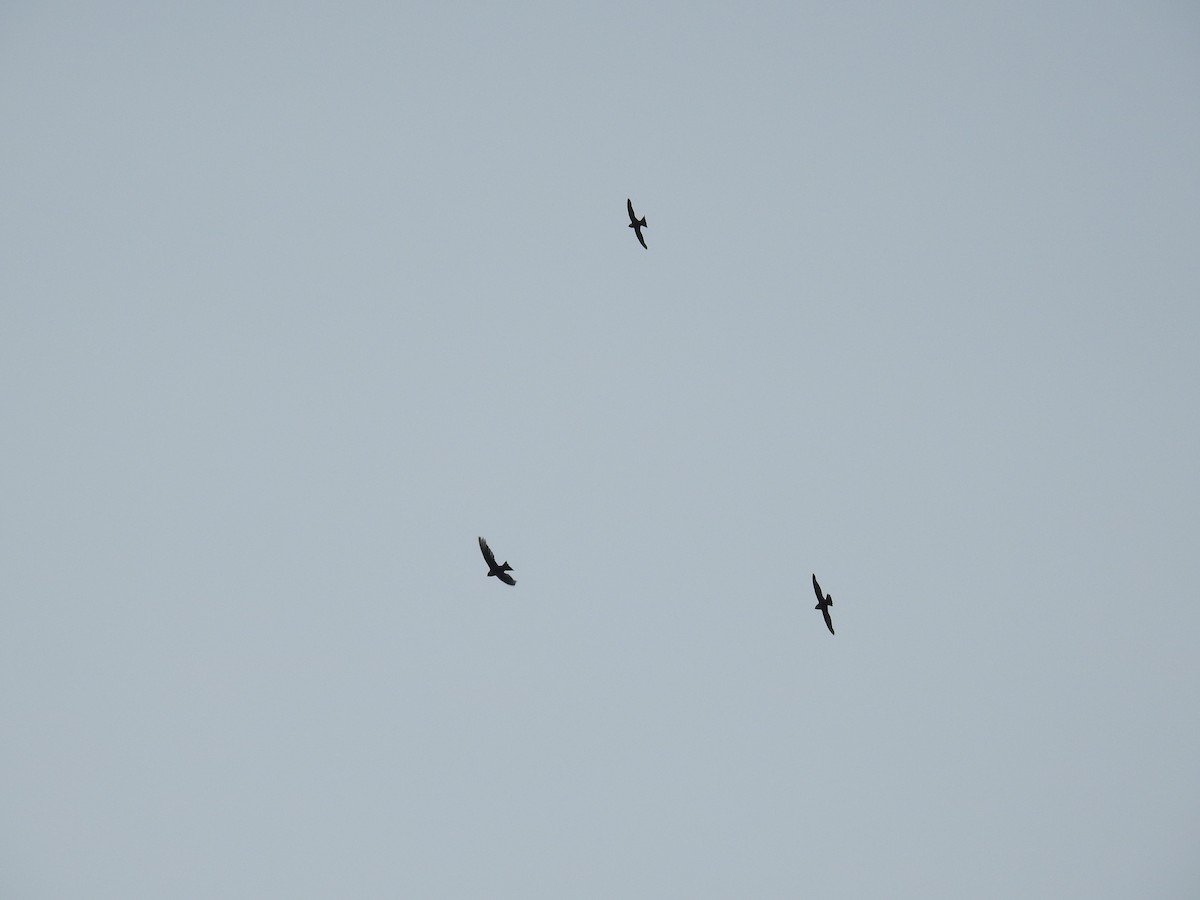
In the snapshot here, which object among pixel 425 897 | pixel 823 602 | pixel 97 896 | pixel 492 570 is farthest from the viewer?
pixel 425 897

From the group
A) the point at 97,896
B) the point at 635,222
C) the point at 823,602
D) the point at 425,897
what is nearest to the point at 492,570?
the point at 823,602

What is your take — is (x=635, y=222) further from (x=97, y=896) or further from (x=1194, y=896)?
(x=1194, y=896)

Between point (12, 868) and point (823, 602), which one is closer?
point (823, 602)

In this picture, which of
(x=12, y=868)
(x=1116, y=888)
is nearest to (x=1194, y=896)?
(x=1116, y=888)

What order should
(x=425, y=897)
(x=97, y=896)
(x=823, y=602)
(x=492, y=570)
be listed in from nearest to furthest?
(x=492, y=570), (x=823, y=602), (x=97, y=896), (x=425, y=897)

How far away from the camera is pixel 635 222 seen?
60250mm

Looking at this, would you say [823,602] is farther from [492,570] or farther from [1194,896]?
[1194,896]

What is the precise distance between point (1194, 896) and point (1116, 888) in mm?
16060

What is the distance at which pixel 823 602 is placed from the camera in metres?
57.1

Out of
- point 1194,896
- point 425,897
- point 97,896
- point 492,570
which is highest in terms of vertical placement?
point 492,570

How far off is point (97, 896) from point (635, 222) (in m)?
165

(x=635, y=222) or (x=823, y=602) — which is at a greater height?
(x=635, y=222)

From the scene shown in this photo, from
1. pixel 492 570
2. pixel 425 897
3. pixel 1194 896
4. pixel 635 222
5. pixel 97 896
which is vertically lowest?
pixel 1194 896

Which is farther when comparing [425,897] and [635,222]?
[425,897]
